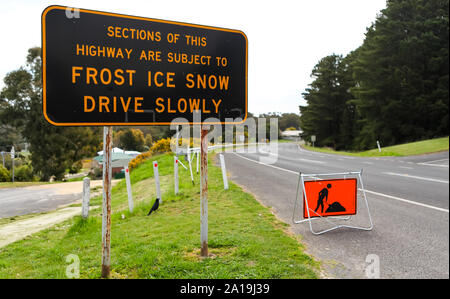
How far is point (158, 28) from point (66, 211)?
2661 millimetres

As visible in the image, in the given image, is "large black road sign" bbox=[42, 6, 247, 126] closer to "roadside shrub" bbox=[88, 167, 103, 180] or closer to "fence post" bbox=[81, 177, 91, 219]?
"fence post" bbox=[81, 177, 91, 219]

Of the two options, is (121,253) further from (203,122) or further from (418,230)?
(418,230)

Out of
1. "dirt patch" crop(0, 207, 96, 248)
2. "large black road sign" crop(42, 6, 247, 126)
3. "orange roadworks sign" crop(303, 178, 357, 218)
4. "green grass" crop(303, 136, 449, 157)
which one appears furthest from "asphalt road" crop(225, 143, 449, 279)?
"dirt patch" crop(0, 207, 96, 248)

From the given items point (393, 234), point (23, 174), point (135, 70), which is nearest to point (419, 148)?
point (393, 234)

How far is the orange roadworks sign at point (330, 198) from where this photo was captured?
16.5ft

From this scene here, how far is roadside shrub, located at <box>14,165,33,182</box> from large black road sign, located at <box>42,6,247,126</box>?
3.04ft

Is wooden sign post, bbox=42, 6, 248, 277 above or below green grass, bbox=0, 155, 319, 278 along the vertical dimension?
above

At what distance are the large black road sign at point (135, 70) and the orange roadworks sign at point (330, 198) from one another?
214 cm

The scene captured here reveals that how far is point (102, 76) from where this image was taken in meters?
2.91

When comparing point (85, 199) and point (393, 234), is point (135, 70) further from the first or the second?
point (393, 234)

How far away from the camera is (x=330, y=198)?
16.6 ft

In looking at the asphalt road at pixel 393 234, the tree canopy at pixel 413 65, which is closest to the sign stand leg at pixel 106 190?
the asphalt road at pixel 393 234

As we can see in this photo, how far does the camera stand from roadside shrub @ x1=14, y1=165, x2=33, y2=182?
3.20 metres
